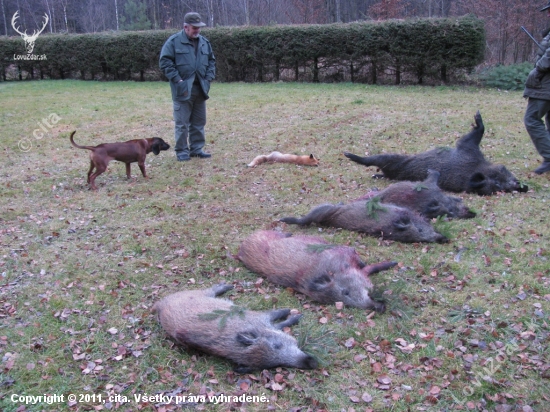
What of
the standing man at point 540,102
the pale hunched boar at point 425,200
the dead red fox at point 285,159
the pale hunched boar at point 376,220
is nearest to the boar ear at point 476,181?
the pale hunched boar at point 425,200

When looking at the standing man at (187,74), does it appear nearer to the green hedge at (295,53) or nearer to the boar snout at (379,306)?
the boar snout at (379,306)

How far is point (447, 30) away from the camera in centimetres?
1652

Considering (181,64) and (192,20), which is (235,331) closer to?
(181,64)

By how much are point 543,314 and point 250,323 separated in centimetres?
250

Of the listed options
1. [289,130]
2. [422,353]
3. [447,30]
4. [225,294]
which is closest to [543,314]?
[422,353]

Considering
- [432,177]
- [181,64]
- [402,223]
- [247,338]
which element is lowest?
[247,338]

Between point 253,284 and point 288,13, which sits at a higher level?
point 288,13

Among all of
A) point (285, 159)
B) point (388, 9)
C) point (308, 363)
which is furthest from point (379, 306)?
point (388, 9)

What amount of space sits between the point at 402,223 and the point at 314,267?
5.04 ft

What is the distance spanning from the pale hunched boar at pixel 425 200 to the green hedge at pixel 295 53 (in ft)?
39.1

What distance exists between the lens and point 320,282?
4.76 meters

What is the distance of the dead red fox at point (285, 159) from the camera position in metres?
8.86

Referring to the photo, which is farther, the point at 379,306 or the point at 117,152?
the point at 117,152

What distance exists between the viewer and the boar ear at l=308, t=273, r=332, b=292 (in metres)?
4.71
